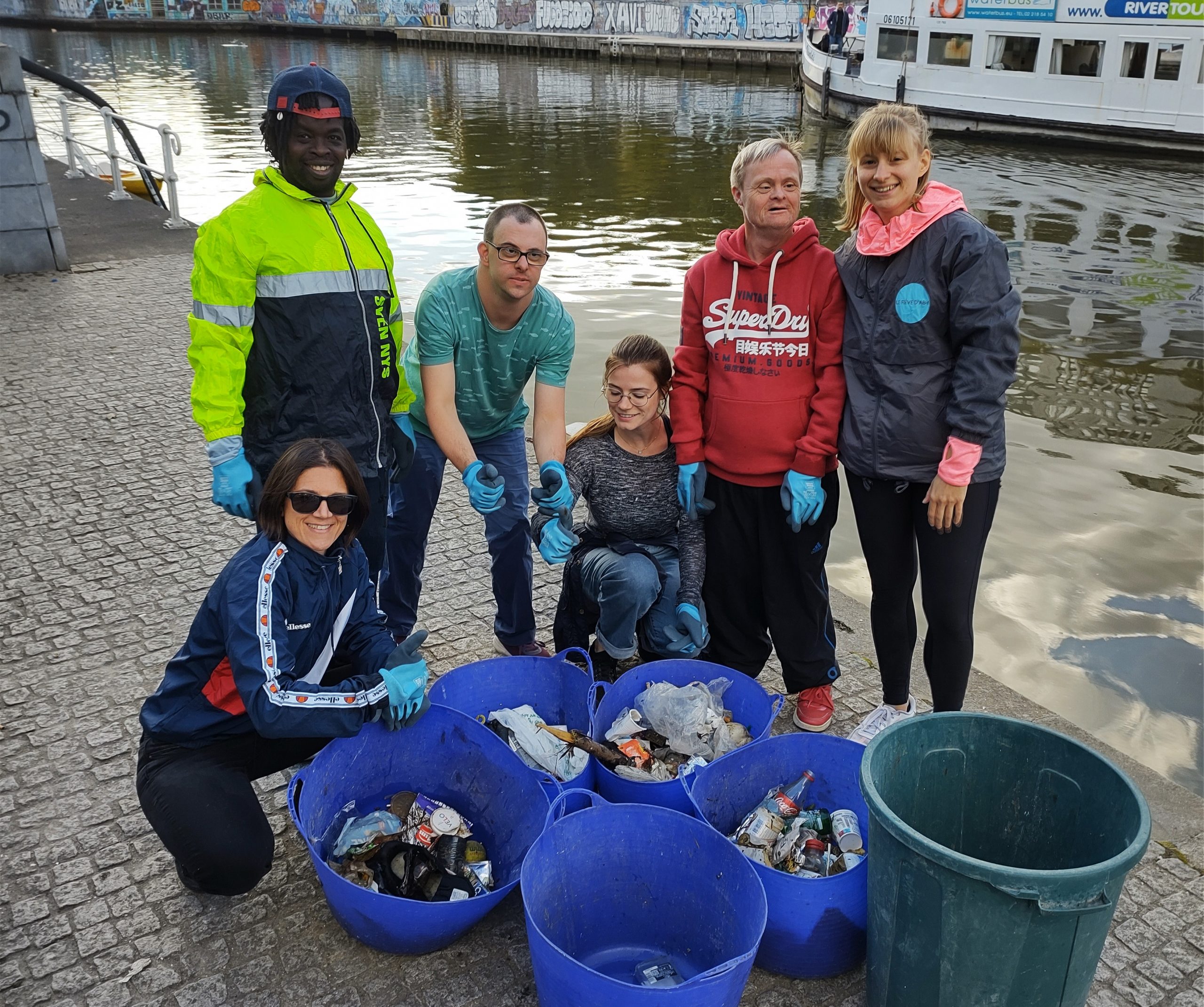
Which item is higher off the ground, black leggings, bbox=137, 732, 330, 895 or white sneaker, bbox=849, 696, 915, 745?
black leggings, bbox=137, 732, 330, 895

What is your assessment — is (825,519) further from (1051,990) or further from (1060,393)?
(1060,393)

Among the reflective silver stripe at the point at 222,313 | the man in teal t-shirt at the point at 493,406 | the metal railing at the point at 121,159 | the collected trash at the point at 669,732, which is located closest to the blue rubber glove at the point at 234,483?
the reflective silver stripe at the point at 222,313

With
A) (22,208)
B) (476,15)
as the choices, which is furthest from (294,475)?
(476,15)

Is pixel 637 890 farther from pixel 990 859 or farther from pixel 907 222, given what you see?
pixel 907 222

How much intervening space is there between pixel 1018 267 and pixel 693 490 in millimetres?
11254

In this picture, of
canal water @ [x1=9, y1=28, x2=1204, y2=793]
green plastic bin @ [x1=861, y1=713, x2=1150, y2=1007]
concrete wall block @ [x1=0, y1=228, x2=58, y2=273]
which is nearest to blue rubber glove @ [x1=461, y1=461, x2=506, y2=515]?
green plastic bin @ [x1=861, y1=713, x2=1150, y2=1007]

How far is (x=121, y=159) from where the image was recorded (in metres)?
11.6

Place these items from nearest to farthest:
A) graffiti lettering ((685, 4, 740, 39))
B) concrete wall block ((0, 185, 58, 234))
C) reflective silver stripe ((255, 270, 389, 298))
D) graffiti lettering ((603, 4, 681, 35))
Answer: reflective silver stripe ((255, 270, 389, 298)) < concrete wall block ((0, 185, 58, 234)) < graffiti lettering ((685, 4, 740, 39)) < graffiti lettering ((603, 4, 681, 35))

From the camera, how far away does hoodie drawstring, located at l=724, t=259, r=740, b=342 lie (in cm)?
328

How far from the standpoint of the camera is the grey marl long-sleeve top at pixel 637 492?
11.8 feet

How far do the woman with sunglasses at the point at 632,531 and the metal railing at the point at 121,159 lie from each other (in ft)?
27.1

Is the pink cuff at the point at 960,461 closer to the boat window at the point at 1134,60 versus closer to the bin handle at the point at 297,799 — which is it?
the bin handle at the point at 297,799

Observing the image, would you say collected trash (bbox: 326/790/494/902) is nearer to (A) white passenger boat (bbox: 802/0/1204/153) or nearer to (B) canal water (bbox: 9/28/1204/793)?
(B) canal water (bbox: 9/28/1204/793)

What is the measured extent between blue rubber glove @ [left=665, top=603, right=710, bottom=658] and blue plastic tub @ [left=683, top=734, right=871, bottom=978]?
0.65 m
